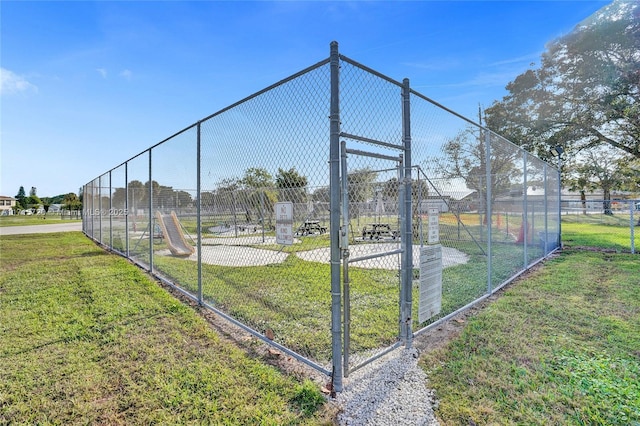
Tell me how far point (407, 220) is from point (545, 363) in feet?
5.62

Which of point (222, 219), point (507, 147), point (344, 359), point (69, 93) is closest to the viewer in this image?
point (344, 359)

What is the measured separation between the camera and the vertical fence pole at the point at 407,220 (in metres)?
2.89

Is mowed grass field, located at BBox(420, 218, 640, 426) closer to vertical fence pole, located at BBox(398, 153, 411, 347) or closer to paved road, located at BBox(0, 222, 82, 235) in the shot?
vertical fence pole, located at BBox(398, 153, 411, 347)

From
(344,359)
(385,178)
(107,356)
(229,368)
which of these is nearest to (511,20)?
(385,178)

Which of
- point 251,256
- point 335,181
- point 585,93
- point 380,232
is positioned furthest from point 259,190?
point 585,93

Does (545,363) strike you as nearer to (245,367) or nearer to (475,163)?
(245,367)

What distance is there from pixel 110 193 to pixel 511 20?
40.6 ft

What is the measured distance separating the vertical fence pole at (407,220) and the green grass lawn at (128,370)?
114cm

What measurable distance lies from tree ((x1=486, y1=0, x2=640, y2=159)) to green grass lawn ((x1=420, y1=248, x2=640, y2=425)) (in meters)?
12.9

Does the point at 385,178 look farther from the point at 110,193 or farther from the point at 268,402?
the point at 110,193

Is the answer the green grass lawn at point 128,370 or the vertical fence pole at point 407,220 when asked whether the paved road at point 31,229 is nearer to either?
the green grass lawn at point 128,370

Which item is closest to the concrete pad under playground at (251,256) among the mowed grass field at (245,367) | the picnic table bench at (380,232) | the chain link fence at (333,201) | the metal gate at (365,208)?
the chain link fence at (333,201)

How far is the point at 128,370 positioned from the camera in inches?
107

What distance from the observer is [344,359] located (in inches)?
94.8
